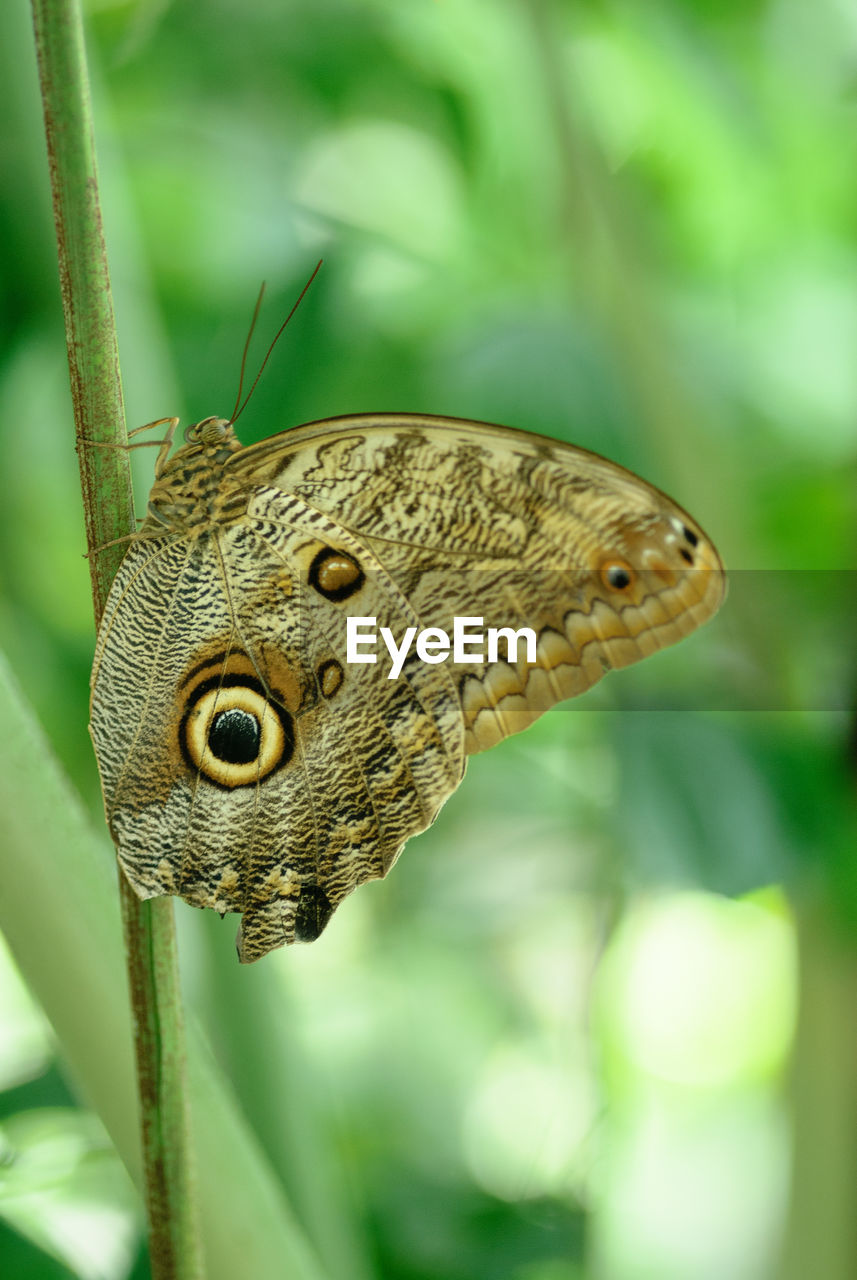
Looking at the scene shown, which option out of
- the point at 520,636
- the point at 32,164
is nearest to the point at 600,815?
the point at 520,636

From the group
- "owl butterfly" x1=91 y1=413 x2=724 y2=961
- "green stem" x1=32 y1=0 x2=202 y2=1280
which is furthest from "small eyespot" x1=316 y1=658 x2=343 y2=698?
"green stem" x1=32 y1=0 x2=202 y2=1280

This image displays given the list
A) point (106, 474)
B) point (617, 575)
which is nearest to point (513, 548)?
point (617, 575)

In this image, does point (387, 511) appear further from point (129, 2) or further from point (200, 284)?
point (129, 2)

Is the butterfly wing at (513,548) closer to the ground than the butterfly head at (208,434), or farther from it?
closer to the ground
